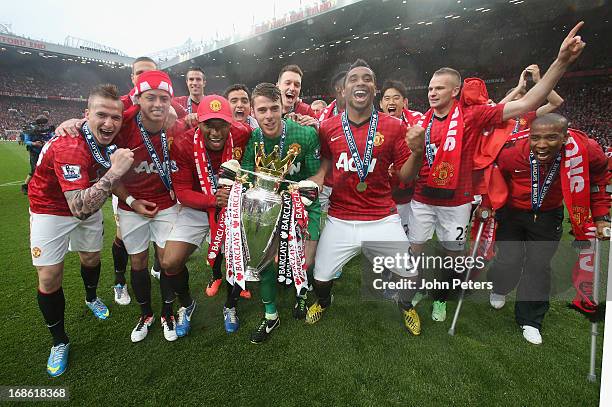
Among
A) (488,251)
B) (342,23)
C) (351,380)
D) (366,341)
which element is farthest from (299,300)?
(342,23)

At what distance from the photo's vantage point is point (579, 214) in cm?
266

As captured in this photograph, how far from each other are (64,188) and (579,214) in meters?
3.96

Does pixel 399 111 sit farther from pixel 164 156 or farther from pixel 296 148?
pixel 164 156

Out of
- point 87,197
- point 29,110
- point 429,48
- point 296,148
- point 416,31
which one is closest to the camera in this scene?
point 87,197

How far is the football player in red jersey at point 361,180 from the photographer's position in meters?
2.88

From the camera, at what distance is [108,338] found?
2.92 meters

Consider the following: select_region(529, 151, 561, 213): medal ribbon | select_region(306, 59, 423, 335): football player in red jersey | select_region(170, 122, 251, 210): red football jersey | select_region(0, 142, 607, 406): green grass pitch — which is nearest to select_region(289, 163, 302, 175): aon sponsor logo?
select_region(306, 59, 423, 335): football player in red jersey

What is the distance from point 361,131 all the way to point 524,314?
2312 mm

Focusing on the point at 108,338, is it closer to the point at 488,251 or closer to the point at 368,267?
the point at 368,267

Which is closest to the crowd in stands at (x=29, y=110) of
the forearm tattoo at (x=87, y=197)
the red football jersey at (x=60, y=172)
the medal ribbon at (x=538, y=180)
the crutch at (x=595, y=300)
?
the red football jersey at (x=60, y=172)

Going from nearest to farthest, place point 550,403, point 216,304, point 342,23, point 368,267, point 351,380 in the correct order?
point 550,403, point 351,380, point 216,304, point 368,267, point 342,23

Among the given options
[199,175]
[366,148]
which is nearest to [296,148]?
[366,148]

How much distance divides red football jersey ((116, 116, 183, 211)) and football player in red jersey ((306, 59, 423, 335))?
148 centimetres

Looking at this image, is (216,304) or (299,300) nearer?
(299,300)
